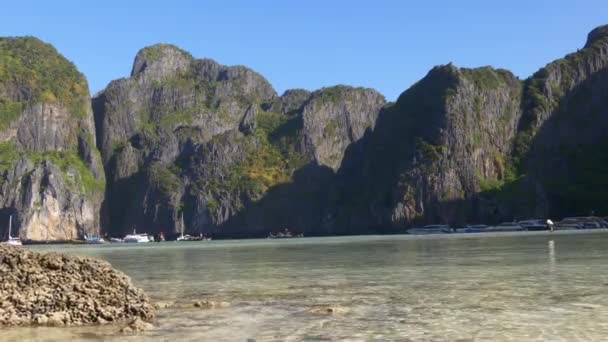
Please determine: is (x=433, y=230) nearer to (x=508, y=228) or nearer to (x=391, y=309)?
(x=508, y=228)

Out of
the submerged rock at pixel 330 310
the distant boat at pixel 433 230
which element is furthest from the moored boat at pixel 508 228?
the submerged rock at pixel 330 310

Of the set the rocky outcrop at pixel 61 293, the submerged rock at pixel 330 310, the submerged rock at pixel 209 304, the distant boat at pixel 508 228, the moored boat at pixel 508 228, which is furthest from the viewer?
the moored boat at pixel 508 228

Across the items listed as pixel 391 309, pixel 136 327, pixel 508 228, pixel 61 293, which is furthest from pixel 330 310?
pixel 508 228

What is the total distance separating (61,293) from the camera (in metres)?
15.8

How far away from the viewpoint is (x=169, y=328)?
14914 millimetres

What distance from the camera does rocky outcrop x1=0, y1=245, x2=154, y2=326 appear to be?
15.5 metres

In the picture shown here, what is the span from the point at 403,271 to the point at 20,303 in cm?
1871

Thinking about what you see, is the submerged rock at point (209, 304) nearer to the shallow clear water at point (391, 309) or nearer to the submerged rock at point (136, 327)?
the shallow clear water at point (391, 309)

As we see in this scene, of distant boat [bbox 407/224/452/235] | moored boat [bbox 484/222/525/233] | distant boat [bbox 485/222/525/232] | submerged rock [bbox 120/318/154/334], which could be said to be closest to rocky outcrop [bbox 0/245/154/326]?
submerged rock [bbox 120/318/154/334]

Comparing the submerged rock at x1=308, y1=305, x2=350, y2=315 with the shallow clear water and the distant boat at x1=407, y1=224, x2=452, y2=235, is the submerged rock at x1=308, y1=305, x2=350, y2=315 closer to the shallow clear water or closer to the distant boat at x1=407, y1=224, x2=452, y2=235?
the shallow clear water

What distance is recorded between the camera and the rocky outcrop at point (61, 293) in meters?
15.5

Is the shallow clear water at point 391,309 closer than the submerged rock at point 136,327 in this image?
Yes

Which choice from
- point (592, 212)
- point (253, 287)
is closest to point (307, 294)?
point (253, 287)

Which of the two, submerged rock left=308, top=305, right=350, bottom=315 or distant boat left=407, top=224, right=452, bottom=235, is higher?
distant boat left=407, top=224, right=452, bottom=235
